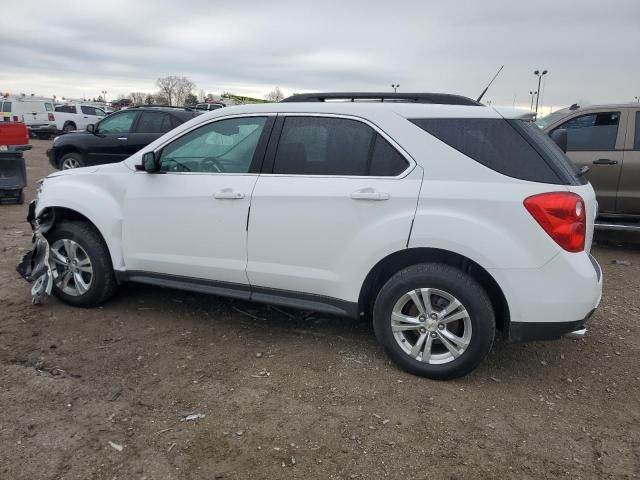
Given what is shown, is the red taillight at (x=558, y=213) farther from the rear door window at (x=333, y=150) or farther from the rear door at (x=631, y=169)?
the rear door at (x=631, y=169)

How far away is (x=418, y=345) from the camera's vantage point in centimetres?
341

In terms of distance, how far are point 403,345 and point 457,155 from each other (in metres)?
1.27

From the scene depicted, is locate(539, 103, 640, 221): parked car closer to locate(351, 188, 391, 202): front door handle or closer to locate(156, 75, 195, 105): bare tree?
locate(351, 188, 391, 202): front door handle

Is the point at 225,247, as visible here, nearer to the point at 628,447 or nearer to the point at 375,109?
the point at 375,109

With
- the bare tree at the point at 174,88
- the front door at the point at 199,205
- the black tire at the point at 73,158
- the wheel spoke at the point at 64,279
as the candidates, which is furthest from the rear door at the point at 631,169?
the bare tree at the point at 174,88

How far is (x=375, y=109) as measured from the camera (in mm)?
3553

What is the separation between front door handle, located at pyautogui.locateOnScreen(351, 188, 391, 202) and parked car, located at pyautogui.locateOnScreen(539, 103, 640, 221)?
453cm

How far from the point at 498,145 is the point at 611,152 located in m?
4.57

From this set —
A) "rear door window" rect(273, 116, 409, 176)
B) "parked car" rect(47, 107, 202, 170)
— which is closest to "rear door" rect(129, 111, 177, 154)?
"parked car" rect(47, 107, 202, 170)

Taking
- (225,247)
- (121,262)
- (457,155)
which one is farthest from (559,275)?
(121,262)

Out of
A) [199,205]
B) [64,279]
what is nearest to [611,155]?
[199,205]

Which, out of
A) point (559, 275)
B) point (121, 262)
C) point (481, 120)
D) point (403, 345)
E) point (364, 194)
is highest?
point (481, 120)

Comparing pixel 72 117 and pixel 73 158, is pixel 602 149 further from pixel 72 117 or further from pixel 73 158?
pixel 72 117

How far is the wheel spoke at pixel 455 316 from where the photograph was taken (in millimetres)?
3230
